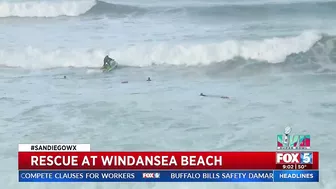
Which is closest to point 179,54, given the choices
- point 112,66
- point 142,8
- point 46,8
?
point 112,66

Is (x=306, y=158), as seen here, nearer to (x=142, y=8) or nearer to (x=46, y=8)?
(x=142, y=8)

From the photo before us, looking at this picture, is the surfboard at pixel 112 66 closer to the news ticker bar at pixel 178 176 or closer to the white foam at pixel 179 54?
the white foam at pixel 179 54

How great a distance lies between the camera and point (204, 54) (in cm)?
1952

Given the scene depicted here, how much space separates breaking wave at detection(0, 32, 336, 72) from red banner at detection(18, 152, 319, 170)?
987cm

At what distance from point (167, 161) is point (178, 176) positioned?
0.41 metres

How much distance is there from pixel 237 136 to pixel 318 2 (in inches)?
616

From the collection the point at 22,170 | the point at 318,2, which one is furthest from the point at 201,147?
the point at 318,2

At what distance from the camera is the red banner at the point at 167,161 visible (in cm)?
898

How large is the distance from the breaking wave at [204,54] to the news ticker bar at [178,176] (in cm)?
1014

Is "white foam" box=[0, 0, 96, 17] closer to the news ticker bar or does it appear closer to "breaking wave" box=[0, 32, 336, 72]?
"breaking wave" box=[0, 32, 336, 72]

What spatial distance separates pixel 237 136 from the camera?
1156 cm

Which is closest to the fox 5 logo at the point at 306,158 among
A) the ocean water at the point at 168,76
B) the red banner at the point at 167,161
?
the red banner at the point at 167,161

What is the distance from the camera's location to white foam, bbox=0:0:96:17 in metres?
27.7

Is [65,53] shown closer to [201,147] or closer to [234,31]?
[234,31]
